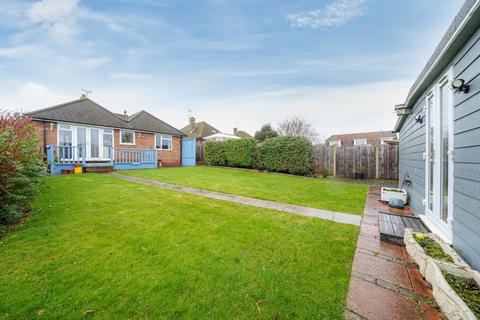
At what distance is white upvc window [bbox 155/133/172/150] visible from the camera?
51.0 feet

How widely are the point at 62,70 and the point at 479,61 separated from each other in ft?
49.3

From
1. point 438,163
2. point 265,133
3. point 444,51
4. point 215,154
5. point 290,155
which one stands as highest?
point 265,133

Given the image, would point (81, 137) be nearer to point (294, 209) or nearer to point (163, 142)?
point (163, 142)

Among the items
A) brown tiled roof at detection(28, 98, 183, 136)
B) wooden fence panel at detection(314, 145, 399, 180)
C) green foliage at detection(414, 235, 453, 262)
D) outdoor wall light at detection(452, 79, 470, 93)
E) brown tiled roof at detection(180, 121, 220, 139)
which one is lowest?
green foliage at detection(414, 235, 453, 262)

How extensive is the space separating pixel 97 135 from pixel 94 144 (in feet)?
2.01

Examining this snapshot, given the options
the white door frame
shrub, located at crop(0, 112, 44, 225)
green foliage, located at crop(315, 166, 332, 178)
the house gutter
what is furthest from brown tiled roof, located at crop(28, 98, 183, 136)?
the white door frame

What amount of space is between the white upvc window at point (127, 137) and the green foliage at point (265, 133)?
16.3m

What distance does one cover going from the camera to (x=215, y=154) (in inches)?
566

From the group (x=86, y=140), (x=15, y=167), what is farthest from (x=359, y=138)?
(x=15, y=167)

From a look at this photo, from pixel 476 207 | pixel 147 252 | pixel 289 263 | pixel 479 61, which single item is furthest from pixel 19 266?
pixel 479 61

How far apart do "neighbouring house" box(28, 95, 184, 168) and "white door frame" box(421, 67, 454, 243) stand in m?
13.4

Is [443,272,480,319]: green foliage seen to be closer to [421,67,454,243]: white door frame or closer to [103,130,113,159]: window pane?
[421,67,454,243]: white door frame

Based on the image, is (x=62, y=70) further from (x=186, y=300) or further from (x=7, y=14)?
(x=186, y=300)

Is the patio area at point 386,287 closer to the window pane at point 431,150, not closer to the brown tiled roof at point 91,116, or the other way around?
the window pane at point 431,150
